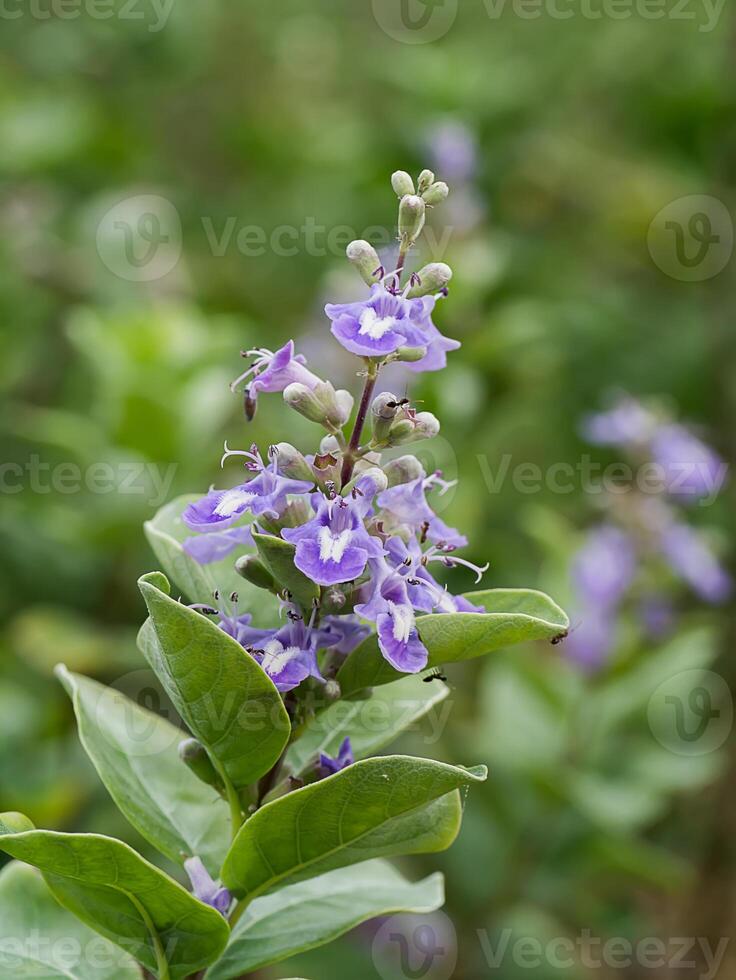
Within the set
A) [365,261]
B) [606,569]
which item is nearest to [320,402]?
[365,261]

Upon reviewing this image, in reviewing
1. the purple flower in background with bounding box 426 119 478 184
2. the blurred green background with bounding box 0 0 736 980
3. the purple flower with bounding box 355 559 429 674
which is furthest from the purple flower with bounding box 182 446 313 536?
the purple flower in background with bounding box 426 119 478 184

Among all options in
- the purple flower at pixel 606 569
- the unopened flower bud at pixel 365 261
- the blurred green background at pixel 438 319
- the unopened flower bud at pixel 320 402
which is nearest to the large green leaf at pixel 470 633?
the unopened flower bud at pixel 320 402

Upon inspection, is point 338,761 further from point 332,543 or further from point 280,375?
point 280,375

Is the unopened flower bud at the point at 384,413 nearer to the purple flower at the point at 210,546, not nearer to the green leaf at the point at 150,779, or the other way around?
the purple flower at the point at 210,546

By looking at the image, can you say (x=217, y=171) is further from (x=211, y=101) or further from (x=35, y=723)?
(x=35, y=723)

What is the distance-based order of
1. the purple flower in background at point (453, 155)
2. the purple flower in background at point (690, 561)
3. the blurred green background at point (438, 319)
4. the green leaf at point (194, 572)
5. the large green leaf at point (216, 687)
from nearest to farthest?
the large green leaf at point (216, 687), the green leaf at point (194, 572), the purple flower in background at point (690, 561), the blurred green background at point (438, 319), the purple flower in background at point (453, 155)

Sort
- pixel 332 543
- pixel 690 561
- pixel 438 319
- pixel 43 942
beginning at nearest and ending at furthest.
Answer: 1. pixel 332 543
2. pixel 43 942
3. pixel 690 561
4. pixel 438 319

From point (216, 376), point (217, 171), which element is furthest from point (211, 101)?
point (216, 376)
